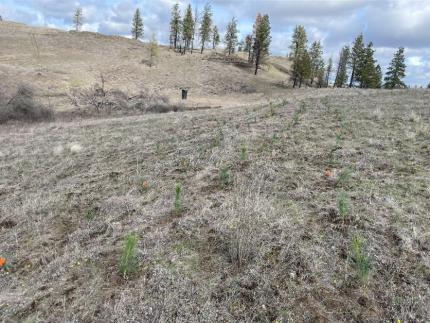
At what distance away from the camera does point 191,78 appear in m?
44.8

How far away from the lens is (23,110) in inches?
720

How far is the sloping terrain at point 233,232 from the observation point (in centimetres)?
302

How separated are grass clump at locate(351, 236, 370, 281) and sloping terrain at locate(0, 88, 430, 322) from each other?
2 centimetres

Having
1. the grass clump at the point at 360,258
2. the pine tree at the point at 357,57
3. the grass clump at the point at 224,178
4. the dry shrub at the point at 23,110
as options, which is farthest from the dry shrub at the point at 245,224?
the pine tree at the point at 357,57

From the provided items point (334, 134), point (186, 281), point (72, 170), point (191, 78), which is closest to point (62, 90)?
point (191, 78)

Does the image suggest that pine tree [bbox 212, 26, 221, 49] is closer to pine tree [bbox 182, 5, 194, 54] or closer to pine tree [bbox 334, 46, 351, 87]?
pine tree [bbox 182, 5, 194, 54]

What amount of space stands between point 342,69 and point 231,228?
212ft

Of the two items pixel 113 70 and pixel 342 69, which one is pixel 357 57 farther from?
pixel 113 70

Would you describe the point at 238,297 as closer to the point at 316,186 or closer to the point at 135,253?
the point at 135,253

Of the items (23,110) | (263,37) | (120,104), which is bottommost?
(23,110)

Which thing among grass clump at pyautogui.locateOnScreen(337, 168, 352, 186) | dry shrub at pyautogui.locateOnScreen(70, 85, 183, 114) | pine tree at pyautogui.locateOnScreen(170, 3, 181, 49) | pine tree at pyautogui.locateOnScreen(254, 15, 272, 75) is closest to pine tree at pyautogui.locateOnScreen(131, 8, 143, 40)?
pine tree at pyautogui.locateOnScreen(170, 3, 181, 49)

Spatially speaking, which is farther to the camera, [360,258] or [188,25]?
[188,25]

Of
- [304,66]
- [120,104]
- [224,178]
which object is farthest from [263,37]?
[224,178]

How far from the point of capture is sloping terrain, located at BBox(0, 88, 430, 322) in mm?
3023
